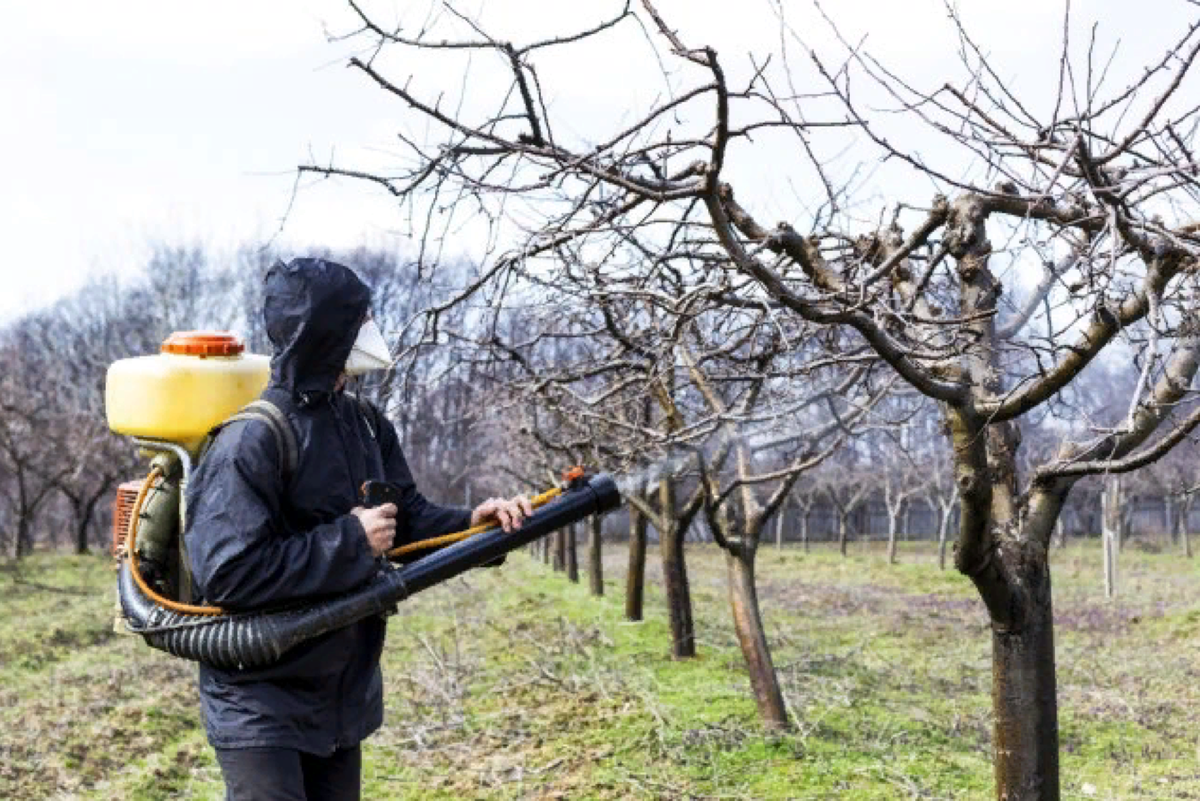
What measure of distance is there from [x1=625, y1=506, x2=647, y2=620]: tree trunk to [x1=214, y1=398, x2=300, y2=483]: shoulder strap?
31.7ft

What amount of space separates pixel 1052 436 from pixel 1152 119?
3086 cm

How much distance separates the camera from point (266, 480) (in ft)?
9.67

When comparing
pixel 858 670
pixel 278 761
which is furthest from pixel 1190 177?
pixel 858 670

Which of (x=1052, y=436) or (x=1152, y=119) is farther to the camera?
(x=1052, y=436)

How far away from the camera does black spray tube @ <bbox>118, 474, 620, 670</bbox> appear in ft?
9.61

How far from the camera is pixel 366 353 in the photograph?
320 cm

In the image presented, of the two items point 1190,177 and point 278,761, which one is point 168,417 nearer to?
point 278,761

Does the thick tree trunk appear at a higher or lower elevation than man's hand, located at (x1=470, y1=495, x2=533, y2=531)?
lower

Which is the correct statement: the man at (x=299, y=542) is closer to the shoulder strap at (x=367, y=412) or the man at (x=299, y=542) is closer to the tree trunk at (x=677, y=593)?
the shoulder strap at (x=367, y=412)

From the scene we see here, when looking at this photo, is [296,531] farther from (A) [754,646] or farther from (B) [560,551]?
(B) [560,551]

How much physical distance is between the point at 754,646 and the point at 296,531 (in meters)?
4.63

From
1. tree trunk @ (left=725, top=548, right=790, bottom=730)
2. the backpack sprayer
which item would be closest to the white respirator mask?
the backpack sprayer

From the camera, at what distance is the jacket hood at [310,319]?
3008 millimetres

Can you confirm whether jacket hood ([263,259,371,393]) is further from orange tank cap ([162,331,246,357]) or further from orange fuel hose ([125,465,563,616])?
orange fuel hose ([125,465,563,616])
